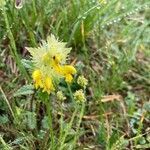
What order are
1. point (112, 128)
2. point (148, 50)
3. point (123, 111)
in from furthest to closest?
point (148, 50)
point (123, 111)
point (112, 128)

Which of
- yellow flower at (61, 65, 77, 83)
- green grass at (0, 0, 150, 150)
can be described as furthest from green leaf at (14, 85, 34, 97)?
yellow flower at (61, 65, 77, 83)

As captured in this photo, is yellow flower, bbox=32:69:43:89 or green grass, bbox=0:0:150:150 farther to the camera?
green grass, bbox=0:0:150:150

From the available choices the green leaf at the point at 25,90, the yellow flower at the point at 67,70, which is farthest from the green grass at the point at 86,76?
the yellow flower at the point at 67,70

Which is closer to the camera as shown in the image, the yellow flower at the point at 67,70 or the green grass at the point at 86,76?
the yellow flower at the point at 67,70

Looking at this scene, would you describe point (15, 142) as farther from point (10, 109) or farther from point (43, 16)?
point (43, 16)

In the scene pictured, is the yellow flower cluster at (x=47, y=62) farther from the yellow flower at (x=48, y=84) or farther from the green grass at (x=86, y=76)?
the green grass at (x=86, y=76)

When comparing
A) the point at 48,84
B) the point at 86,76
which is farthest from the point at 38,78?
the point at 86,76

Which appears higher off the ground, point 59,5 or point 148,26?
point 59,5

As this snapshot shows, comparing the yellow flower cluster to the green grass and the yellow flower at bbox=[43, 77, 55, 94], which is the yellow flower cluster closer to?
the yellow flower at bbox=[43, 77, 55, 94]

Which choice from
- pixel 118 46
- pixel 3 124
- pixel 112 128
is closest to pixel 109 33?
pixel 118 46
